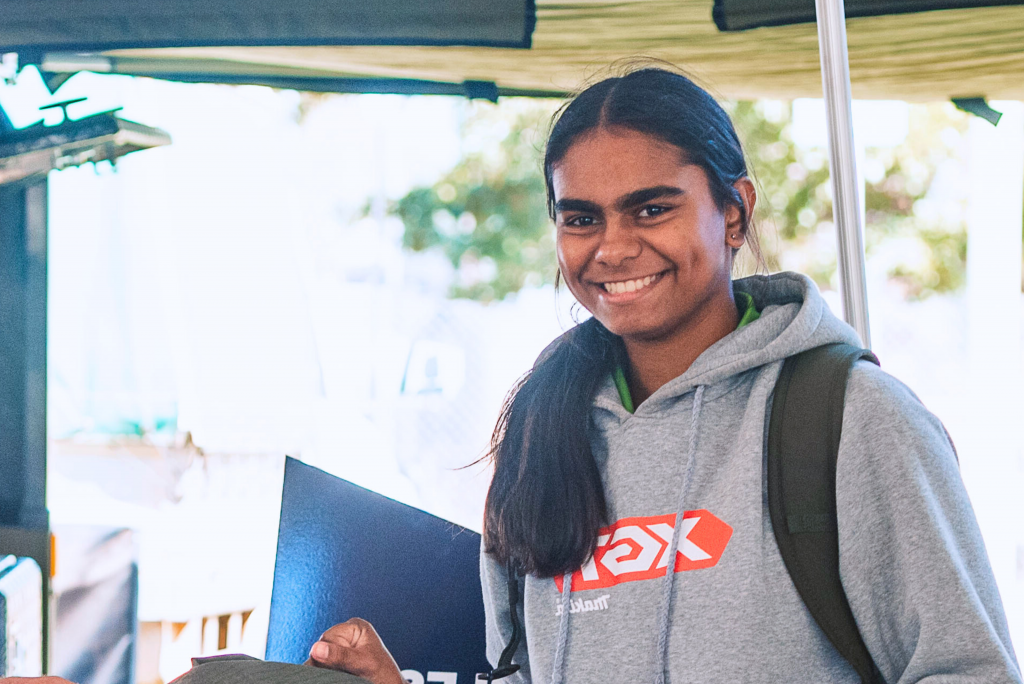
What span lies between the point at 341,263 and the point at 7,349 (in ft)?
8.32

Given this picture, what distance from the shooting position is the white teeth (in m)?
1.06

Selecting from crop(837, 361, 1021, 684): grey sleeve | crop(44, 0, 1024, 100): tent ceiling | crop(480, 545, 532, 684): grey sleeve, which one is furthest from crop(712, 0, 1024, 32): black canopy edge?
crop(480, 545, 532, 684): grey sleeve

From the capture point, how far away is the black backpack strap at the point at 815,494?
919mm

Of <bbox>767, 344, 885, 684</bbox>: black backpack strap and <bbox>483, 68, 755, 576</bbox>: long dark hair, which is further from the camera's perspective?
<bbox>483, 68, 755, 576</bbox>: long dark hair

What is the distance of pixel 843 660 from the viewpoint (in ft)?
3.11

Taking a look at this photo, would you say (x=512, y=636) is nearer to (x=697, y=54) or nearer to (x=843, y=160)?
(x=843, y=160)

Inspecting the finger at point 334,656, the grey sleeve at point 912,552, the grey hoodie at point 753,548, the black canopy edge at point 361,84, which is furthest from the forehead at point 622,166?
the black canopy edge at point 361,84

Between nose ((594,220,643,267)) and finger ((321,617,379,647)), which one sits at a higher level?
nose ((594,220,643,267))

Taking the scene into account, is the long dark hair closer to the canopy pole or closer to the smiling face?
the smiling face

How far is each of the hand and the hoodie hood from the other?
42 cm

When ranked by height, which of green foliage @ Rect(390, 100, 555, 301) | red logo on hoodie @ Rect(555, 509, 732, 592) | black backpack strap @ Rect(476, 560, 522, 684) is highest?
green foliage @ Rect(390, 100, 555, 301)

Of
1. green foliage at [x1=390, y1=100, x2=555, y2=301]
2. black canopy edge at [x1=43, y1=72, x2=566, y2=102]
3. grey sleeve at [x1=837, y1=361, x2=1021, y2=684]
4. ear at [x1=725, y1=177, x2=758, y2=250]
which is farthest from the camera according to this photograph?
green foliage at [x1=390, y1=100, x2=555, y2=301]

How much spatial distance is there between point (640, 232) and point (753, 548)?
0.38 metres

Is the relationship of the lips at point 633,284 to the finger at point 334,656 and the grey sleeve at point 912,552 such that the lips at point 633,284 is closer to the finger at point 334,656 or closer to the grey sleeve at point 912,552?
the grey sleeve at point 912,552
